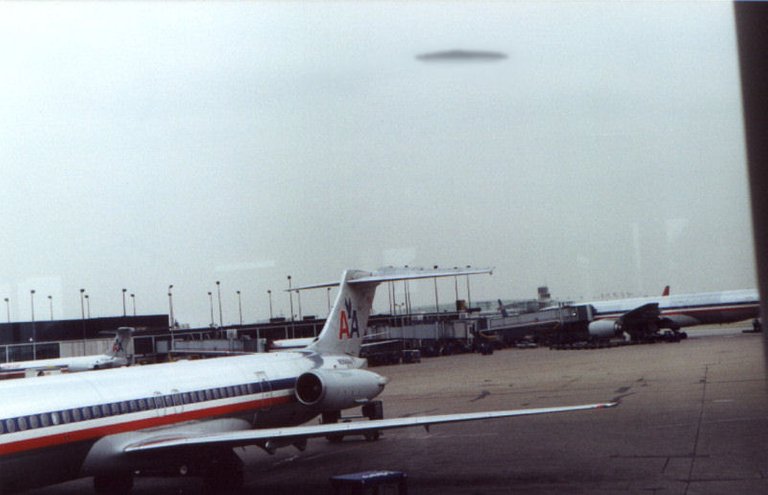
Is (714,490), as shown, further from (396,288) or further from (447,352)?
(447,352)

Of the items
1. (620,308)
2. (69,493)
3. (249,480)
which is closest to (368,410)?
(249,480)

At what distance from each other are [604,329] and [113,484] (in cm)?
3464

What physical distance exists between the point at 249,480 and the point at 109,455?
9.91 ft

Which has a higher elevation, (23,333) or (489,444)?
(23,333)

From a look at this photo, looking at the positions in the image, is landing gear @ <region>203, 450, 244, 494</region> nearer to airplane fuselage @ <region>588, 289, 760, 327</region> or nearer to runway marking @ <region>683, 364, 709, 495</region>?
runway marking @ <region>683, 364, 709, 495</region>

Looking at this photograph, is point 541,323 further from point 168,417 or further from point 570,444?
point 168,417

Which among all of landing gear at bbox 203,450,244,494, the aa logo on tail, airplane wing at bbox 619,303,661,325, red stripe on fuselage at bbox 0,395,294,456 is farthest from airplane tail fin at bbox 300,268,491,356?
airplane wing at bbox 619,303,661,325

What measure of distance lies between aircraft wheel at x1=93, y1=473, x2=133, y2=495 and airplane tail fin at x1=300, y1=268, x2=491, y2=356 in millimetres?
5923

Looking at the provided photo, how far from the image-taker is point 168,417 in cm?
1352

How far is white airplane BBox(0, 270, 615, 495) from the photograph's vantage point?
38.0ft

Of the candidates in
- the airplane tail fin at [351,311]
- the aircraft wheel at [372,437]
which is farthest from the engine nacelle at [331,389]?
the airplane tail fin at [351,311]

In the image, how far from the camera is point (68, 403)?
39.7 feet

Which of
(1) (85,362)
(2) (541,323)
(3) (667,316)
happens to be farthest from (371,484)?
(3) (667,316)

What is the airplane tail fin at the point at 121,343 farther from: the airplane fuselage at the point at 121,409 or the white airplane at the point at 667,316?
the white airplane at the point at 667,316
